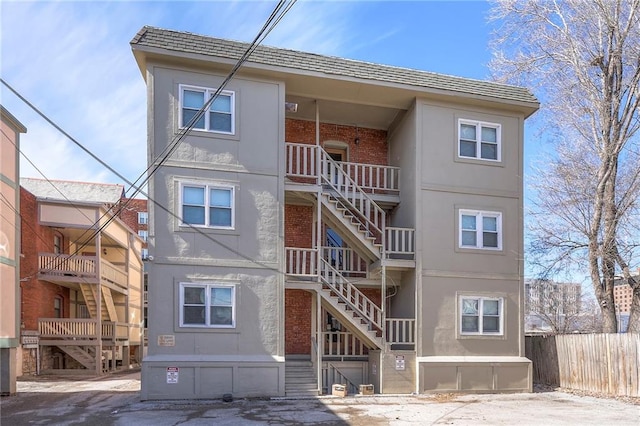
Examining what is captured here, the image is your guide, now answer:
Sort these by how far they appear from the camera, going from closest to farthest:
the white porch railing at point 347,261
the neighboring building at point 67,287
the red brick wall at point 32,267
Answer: the white porch railing at point 347,261
the red brick wall at point 32,267
the neighboring building at point 67,287

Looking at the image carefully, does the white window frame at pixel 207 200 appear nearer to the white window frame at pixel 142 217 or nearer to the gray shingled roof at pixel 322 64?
the gray shingled roof at pixel 322 64

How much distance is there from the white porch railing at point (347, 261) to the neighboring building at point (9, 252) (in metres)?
9.31

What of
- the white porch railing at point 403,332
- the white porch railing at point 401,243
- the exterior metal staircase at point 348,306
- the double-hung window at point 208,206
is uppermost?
the double-hung window at point 208,206

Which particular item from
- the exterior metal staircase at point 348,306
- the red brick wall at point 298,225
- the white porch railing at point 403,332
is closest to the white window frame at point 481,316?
the white porch railing at point 403,332

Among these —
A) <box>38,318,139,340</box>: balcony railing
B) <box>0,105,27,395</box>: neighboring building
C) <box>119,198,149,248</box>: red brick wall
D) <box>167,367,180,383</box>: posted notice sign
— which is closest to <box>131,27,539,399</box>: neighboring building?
<box>167,367,180,383</box>: posted notice sign

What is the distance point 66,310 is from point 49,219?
554cm

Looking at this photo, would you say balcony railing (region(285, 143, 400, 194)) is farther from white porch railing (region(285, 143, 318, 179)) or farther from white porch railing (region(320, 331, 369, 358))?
white porch railing (region(320, 331, 369, 358))

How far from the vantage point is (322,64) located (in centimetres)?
1501

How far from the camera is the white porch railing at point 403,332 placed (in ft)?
49.2

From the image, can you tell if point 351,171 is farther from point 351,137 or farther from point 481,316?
point 481,316

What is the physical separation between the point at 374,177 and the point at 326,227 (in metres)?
2.36

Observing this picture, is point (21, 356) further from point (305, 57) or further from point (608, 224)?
point (608, 224)

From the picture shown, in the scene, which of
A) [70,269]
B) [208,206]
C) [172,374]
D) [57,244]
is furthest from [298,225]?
[57,244]

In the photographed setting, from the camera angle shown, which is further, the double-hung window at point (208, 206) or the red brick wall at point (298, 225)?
the red brick wall at point (298, 225)
